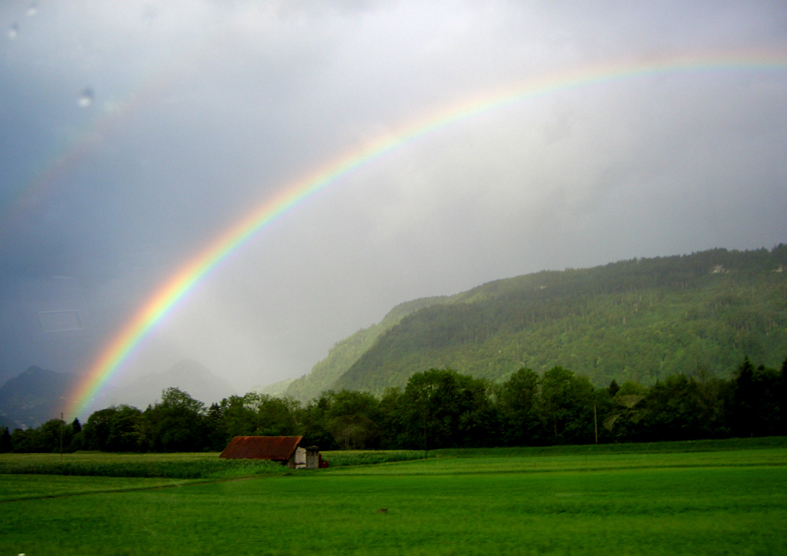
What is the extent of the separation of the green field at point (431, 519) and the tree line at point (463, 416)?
197ft

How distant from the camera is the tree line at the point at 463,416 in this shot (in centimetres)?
8969

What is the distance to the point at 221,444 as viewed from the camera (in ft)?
391


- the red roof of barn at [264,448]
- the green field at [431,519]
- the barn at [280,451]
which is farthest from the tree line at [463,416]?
the green field at [431,519]

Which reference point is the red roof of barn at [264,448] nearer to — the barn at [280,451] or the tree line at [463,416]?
the barn at [280,451]

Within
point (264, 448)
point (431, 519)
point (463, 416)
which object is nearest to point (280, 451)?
point (264, 448)

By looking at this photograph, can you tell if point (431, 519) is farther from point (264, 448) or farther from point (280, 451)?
point (264, 448)

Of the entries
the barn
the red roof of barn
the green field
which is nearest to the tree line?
the red roof of barn

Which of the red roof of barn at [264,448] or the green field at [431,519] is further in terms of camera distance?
the red roof of barn at [264,448]

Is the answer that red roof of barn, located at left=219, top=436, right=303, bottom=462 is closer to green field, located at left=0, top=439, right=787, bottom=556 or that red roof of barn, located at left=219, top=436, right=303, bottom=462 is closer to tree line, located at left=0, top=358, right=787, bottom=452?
tree line, located at left=0, top=358, right=787, bottom=452

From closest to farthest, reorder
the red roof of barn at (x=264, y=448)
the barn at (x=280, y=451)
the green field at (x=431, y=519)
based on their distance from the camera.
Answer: the green field at (x=431, y=519) → the barn at (x=280, y=451) → the red roof of barn at (x=264, y=448)

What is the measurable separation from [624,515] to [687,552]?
6826 millimetres

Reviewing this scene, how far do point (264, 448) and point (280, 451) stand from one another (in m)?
4.02

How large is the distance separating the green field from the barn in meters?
33.7

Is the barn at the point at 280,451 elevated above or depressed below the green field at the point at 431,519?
below
